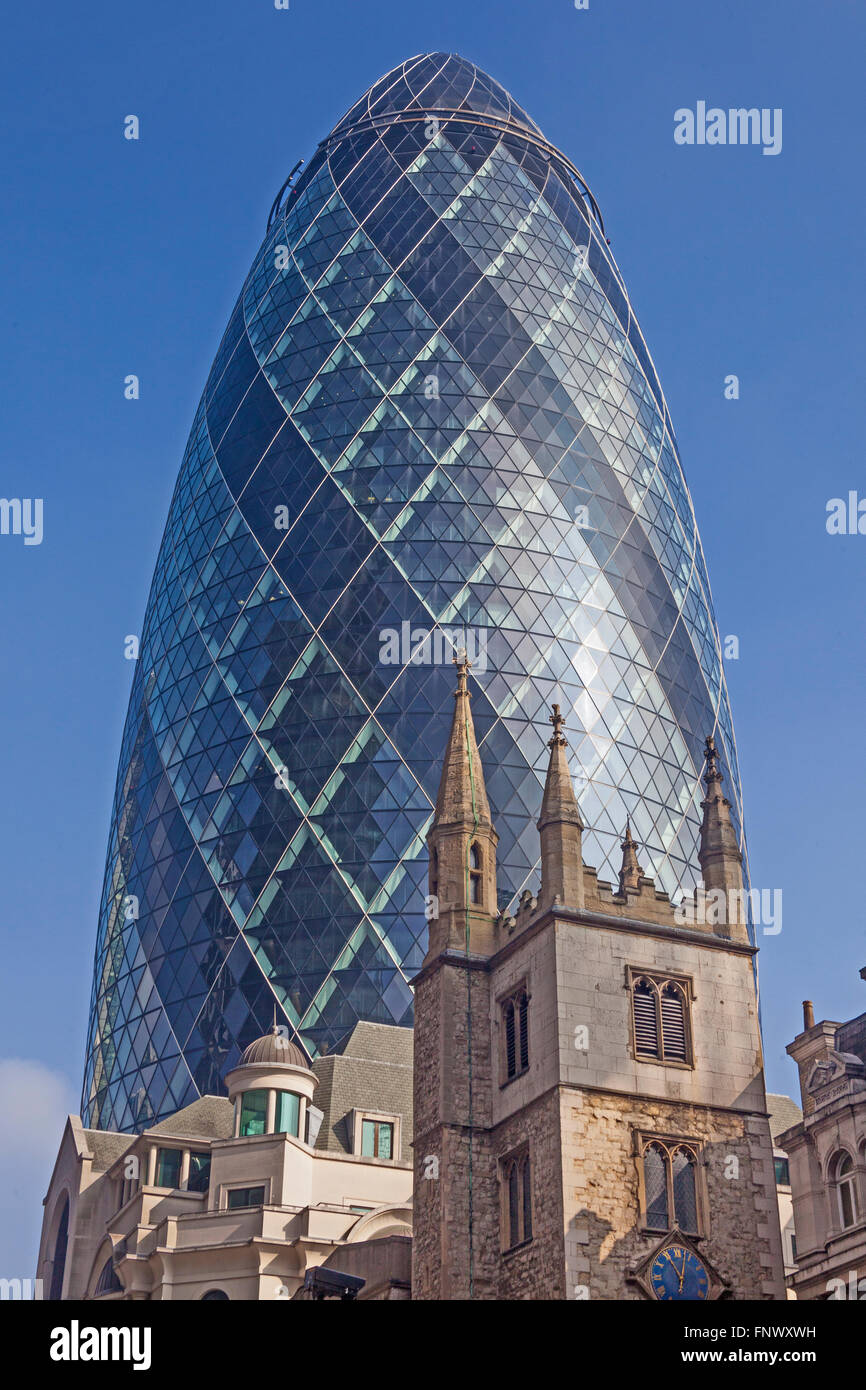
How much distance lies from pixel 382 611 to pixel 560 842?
31.3 m

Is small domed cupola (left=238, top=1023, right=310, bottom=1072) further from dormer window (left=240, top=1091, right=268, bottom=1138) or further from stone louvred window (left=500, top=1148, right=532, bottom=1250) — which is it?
stone louvred window (left=500, top=1148, right=532, bottom=1250)

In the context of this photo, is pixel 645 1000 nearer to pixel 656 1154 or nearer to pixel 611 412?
pixel 656 1154

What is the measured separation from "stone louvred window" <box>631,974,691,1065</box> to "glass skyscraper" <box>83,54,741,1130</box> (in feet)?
80.0

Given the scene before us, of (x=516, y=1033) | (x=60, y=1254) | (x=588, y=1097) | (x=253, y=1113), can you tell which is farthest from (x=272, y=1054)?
(x=588, y=1097)

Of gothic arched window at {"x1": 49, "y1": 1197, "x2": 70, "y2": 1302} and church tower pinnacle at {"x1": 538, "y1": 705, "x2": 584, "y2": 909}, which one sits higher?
church tower pinnacle at {"x1": 538, "y1": 705, "x2": 584, "y2": 909}

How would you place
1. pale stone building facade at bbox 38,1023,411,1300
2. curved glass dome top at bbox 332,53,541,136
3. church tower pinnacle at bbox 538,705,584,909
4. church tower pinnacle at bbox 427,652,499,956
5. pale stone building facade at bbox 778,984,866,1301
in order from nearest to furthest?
pale stone building facade at bbox 778,984,866,1301
church tower pinnacle at bbox 538,705,584,909
church tower pinnacle at bbox 427,652,499,956
pale stone building facade at bbox 38,1023,411,1300
curved glass dome top at bbox 332,53,541,136

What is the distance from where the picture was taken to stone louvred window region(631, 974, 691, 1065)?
1352 inches

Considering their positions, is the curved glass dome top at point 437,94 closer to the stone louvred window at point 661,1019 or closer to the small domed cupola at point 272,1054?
the small domed cupola at point 272,1054

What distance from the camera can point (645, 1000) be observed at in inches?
1372

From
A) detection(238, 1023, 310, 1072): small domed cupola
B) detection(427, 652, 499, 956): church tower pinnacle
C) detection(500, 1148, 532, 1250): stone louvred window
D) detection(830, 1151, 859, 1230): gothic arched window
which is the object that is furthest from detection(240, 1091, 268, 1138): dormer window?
detection(830, 1151, 859, 1230): gothic arched window

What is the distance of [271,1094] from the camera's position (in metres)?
48.8

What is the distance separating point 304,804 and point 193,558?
14.2m

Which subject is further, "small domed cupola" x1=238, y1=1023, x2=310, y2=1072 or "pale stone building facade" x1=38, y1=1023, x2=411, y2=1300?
"small domed cupola" x1=238, y1=1023, x2=310, y2=1072
